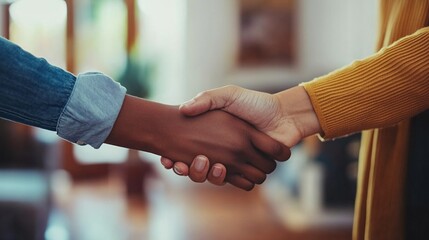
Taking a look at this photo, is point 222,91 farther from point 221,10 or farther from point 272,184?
point 221,10

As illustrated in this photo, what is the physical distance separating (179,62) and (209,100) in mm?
3852

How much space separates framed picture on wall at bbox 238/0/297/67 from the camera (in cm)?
521

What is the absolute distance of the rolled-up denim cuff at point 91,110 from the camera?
1040mm

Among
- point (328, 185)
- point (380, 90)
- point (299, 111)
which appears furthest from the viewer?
point (328, 185)

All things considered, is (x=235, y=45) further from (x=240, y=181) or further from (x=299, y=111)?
(x=299, y=111)

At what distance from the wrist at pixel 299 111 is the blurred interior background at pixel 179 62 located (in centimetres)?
229

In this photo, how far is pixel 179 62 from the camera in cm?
502

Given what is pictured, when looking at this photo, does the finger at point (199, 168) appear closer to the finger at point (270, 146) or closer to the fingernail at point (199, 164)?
the fingernail at point (199, 164)

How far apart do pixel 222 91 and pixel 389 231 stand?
1.49ft

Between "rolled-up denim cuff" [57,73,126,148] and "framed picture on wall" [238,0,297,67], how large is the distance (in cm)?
415

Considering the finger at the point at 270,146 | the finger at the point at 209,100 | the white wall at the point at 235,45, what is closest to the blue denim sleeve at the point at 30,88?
the finger at the point at 209,100

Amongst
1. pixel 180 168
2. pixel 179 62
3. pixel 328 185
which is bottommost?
pixel 180 168

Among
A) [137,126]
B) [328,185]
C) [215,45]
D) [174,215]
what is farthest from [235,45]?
[137,126]

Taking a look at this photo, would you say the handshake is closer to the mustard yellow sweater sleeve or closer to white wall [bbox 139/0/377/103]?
the mustard yellow sweater sleeve
